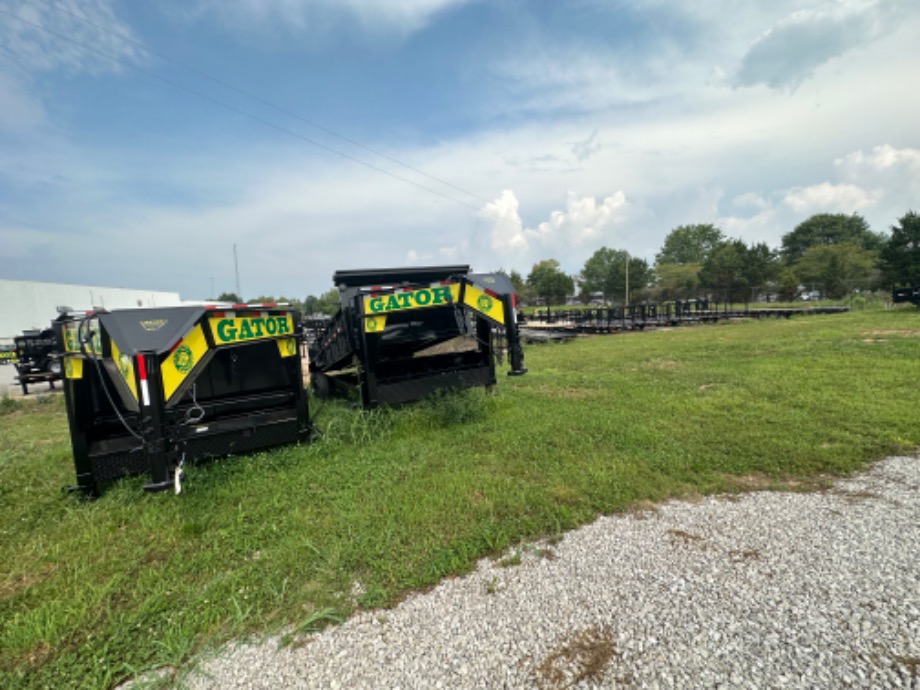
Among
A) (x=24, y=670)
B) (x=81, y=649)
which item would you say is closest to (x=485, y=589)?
(x=81, y=649)

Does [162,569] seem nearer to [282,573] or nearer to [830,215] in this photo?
[282,573]

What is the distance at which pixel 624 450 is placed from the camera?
481 cm

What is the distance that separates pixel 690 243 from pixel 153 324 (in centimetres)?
10698

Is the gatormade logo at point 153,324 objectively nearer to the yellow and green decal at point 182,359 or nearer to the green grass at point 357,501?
the yellow and green decal at point 182,359

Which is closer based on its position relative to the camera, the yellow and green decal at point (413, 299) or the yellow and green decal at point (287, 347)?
the yellow and green decal at point (287, 347)

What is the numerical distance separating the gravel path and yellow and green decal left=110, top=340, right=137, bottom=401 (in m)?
2.29

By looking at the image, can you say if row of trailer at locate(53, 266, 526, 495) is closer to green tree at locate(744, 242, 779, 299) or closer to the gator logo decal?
the gator logo decal

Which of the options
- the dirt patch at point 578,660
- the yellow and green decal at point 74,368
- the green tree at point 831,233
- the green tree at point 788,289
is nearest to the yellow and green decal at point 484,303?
the dirt patch at point 578,660

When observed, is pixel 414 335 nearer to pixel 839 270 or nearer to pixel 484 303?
pixel 484 303

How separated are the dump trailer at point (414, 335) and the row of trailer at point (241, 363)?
2 centimetres

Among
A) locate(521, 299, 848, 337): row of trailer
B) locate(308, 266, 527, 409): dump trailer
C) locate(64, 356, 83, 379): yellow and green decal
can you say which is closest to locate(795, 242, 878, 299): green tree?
locate(521, 299, 848, 337): row of trailer

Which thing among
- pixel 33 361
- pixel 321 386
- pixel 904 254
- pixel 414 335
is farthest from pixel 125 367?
pixel 904 254

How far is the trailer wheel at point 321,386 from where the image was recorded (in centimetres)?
810

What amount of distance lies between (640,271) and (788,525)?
6249cm
